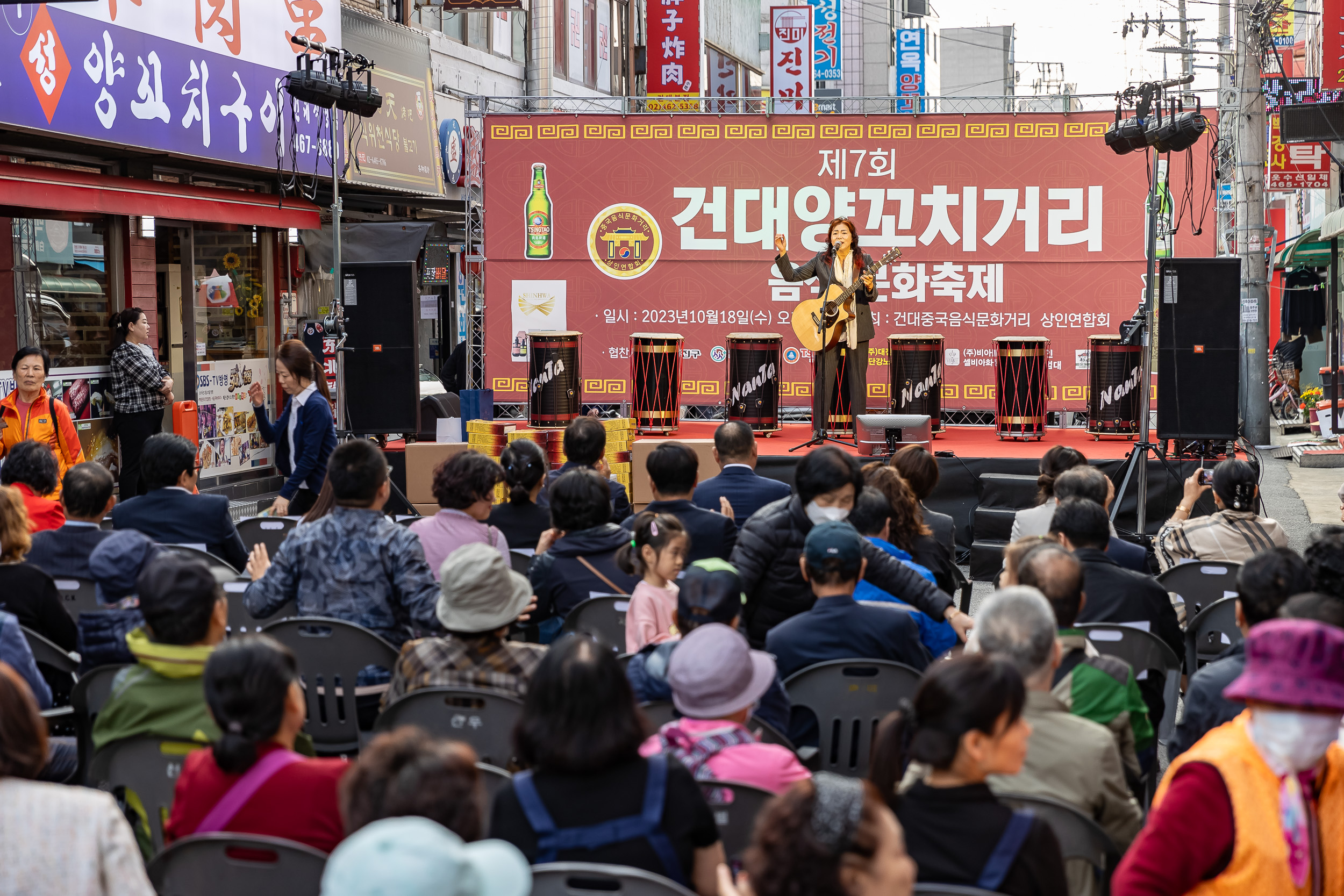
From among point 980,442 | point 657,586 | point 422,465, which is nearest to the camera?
point 657,586

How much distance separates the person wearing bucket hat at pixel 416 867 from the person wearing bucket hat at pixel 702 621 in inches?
53.0

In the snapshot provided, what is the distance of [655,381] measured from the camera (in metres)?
11.1

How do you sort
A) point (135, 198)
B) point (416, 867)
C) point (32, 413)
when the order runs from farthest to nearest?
point (135, 198), point (32, 413), point (416, 867)

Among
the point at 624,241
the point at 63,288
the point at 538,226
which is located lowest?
the point at 63,288

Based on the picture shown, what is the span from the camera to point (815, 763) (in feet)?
10.4

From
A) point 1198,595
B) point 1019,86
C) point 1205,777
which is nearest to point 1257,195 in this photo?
point 1198,595

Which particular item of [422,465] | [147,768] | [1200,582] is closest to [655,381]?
[422,465]

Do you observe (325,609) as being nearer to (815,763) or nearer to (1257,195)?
(815,763)

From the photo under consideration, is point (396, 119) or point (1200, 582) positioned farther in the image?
point (396, 119)

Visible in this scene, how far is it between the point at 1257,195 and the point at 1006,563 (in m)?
12.6

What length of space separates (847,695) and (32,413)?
5.83 meters

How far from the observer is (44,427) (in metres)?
7.39

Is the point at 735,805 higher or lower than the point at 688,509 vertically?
lower

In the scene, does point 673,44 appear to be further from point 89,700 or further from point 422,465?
point 89,700
